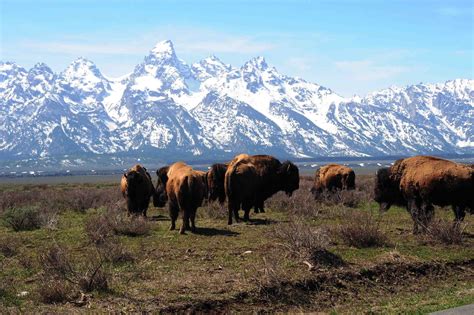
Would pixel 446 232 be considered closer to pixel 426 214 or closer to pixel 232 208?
pixel 426 214

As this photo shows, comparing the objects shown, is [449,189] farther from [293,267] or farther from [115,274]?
[115,274]

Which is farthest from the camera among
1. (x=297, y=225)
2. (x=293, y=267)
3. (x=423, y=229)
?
(x=423, y=229)

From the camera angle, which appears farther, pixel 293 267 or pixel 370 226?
pixel 370 226

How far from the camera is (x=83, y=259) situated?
14008 millimetres

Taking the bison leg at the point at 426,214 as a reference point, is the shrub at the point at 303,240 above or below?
below

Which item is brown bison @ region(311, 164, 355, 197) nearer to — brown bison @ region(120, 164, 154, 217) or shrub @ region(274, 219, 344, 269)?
brown bison @ region(120, 164, 154, 217)

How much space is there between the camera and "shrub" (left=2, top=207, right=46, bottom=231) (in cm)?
2047

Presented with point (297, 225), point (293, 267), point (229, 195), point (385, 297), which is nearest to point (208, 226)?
point (229, 195)

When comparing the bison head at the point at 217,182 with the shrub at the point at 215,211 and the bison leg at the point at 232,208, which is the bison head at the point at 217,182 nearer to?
the shrub at the point at 215,211

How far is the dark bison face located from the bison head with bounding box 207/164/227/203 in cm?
626

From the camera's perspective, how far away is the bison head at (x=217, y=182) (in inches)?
932

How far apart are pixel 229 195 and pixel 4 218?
7960 mm

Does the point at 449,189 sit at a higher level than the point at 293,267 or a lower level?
higher

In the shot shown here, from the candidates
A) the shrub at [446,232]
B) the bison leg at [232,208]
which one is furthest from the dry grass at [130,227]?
the shrub at [446,232]
